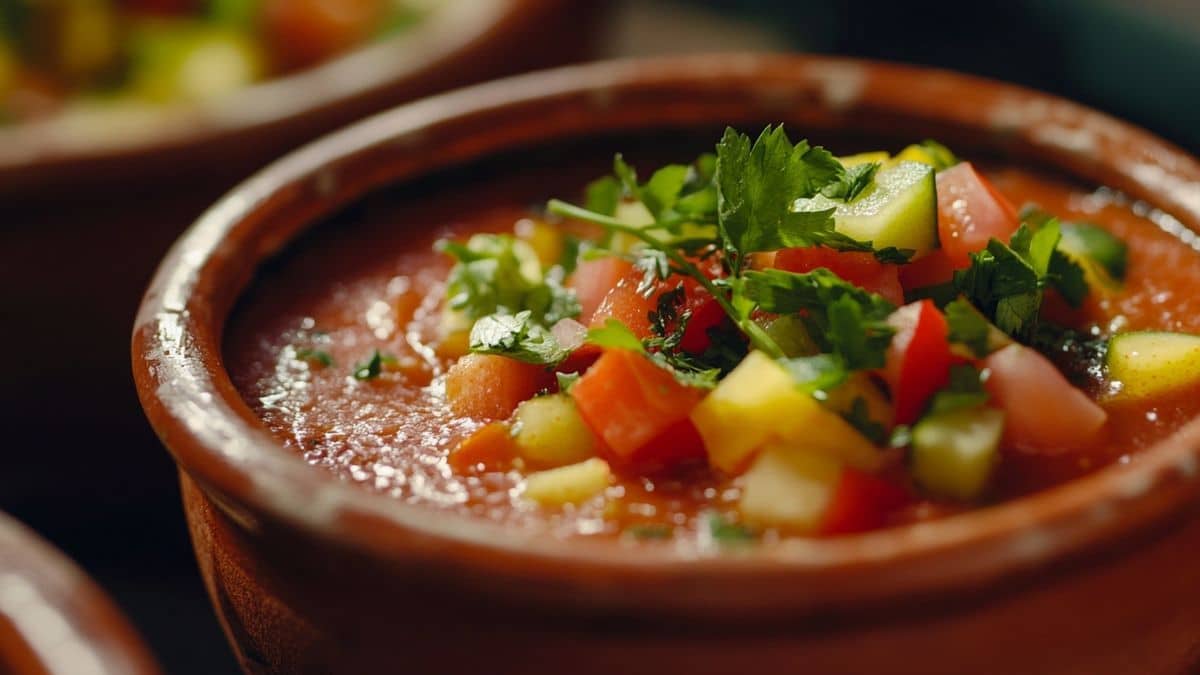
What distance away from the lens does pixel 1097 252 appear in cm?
186

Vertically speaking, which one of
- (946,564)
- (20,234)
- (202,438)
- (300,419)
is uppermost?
(946,564)

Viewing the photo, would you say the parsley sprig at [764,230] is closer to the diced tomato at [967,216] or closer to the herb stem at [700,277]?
the herb stem at [700,277]

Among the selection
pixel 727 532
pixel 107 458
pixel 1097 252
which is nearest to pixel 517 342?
pixel 727 532

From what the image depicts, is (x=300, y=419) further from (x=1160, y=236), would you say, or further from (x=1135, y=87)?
(x=1135, y=87)

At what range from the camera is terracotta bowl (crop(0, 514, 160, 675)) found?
4.74 feet

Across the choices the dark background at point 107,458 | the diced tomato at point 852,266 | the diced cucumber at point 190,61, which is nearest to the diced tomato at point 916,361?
the diced tomato at point 852,266

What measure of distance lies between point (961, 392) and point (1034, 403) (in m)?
0.09

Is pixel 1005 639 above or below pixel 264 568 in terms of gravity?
above

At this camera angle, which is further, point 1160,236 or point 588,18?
point 588,18

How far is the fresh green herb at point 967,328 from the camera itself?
1439 millimetres

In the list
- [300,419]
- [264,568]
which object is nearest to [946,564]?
[264,568]

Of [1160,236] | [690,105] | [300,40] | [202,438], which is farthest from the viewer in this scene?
[300,40]

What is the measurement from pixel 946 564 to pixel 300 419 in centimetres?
85

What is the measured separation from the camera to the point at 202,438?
53.6 inches
